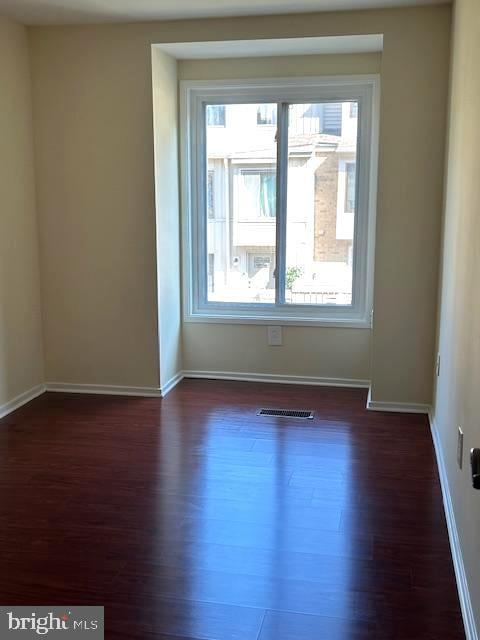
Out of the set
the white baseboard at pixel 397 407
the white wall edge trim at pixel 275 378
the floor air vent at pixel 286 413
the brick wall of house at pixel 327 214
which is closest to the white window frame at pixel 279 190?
the brick wall of house at pixel 327 214

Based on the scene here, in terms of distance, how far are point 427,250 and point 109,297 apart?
2176mm

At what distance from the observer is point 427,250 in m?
3.94

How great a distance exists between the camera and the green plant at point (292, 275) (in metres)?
4.74

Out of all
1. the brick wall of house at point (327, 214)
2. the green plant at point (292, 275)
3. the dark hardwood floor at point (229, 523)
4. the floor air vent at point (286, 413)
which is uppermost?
the brick wall of house at point (327, 214)

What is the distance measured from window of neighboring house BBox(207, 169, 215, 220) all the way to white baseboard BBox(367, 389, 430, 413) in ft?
6.01

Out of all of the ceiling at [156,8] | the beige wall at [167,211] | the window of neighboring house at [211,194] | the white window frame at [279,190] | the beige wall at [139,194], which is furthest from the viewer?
the window of neighboring house at [211,194]

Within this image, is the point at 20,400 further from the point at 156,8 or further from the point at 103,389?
the point at 156,8

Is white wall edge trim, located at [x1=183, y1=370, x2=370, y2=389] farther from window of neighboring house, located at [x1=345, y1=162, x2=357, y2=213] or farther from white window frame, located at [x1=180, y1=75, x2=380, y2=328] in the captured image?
window of neighboring house, located at [x1=345, y1=162, x2=357, y2=213]

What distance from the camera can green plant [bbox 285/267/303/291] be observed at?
4.74 metres

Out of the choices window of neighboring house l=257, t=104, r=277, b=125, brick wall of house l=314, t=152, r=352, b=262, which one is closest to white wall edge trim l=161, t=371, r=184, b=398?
brick wall of house l=314, t=152, r=352, b=262

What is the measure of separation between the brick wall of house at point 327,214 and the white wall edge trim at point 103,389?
1.59 meters

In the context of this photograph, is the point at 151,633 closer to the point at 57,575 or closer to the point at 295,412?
the point at 57,575

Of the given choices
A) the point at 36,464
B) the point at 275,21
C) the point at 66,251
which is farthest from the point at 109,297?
the point at 275,21

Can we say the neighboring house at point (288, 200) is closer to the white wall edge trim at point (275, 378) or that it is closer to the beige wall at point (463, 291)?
the white wall edge trim at point (275, 378)
